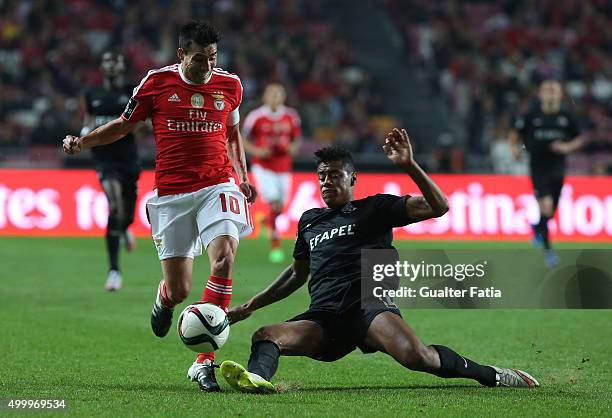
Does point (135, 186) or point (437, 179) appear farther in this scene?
point (437, 179)

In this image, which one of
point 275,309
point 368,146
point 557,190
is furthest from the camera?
point 368,146

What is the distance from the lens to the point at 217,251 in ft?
22.6

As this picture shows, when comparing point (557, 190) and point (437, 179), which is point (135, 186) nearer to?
point (557, 190)

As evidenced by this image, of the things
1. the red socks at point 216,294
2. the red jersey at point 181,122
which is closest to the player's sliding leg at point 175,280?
the red jersey at point 181,122

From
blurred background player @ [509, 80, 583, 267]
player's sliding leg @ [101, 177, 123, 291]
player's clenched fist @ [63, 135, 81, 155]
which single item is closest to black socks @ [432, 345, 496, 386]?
player's clenched fist @ [63, 135, 81, 155]

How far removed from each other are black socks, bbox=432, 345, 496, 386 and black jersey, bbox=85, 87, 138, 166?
6495mm

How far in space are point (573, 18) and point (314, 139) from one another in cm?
962

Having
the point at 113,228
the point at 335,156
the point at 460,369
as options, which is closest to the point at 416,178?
the point at 335,156

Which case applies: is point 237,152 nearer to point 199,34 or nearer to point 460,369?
point 199,34

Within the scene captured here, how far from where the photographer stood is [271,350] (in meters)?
6.37

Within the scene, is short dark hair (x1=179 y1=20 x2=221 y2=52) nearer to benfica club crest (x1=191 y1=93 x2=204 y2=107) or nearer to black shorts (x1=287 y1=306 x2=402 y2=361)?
benfica club crest (x1=191 y1=93 x2=204 y2=107)

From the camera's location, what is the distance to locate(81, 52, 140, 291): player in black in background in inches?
476

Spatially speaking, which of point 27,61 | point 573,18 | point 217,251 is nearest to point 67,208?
point 27,61

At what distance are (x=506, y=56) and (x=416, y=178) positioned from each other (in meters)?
22.5
